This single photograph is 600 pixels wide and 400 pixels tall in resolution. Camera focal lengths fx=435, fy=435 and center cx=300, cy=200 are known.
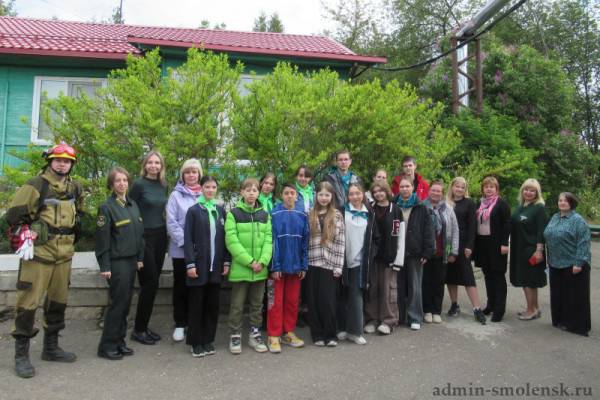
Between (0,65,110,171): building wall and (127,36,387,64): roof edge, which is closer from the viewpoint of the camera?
(127,36,387,64): roof edge

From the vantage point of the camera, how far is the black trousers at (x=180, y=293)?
475 centimetres

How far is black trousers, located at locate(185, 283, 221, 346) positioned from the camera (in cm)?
440

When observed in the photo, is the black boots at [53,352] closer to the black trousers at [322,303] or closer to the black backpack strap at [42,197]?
the black backpack strap at [42,197]

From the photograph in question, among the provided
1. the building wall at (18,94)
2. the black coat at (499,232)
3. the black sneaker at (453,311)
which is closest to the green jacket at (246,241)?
the black sneaker at (453,311)

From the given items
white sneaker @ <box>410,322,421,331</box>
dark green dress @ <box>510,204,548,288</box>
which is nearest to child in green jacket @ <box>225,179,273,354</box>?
white sneaker @ <box>410,322,421,331</box>

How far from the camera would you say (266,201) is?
4.86m

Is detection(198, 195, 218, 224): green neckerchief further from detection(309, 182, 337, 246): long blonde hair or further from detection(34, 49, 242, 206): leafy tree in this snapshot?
detection(34, 49, 242, 206): leafy tree

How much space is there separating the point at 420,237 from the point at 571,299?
6.50 ft

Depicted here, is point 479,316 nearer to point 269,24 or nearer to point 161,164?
point 161,164

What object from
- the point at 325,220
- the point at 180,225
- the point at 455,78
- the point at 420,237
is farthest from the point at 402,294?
the point at 455,78

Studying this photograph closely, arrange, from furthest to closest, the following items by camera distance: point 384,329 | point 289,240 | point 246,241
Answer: point 384,329 < point 289,240 < point 246,241

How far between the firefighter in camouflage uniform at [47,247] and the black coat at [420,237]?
143 inches

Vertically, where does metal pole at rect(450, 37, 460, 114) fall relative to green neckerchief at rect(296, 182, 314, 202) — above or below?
above

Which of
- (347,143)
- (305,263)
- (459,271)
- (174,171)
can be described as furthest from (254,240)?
(459,271)
